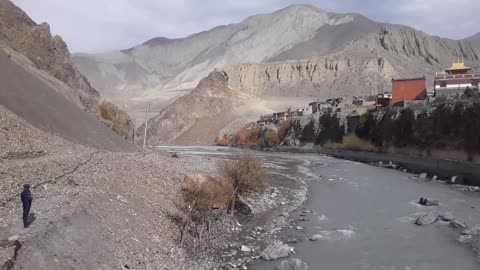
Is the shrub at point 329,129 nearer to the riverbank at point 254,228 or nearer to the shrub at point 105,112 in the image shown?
the shrub at point 105,112

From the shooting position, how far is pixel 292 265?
50.5 feet

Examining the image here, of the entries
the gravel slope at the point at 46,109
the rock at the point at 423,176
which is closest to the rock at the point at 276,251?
the gravel slope at the point at 46,109

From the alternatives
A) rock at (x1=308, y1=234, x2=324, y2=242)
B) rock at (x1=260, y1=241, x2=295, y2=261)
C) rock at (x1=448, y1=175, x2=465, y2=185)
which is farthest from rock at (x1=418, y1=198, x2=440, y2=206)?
rock at (x1=260, y1=241, x2=295, y2=261)

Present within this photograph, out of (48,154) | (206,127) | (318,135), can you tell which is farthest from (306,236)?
(206,127)

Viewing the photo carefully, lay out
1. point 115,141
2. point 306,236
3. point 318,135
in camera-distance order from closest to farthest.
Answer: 1. point 306,236
2. point 115,141
3. point 318,135

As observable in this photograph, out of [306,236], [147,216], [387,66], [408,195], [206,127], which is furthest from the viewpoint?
[387,66]

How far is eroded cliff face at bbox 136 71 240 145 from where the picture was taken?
143 meters

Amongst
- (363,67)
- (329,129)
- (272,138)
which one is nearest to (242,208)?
(329,129)

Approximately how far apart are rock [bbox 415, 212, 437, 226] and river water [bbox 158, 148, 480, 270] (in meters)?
0.37

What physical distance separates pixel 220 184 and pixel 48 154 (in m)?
8.59

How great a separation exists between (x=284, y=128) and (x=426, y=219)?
74355mm

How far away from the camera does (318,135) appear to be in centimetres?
8325

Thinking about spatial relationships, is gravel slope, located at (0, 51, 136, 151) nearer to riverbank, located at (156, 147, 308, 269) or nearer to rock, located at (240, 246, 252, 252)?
riverbank, located at (156, 147, 308, 269)

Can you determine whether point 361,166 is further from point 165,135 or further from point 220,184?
point 165,135
